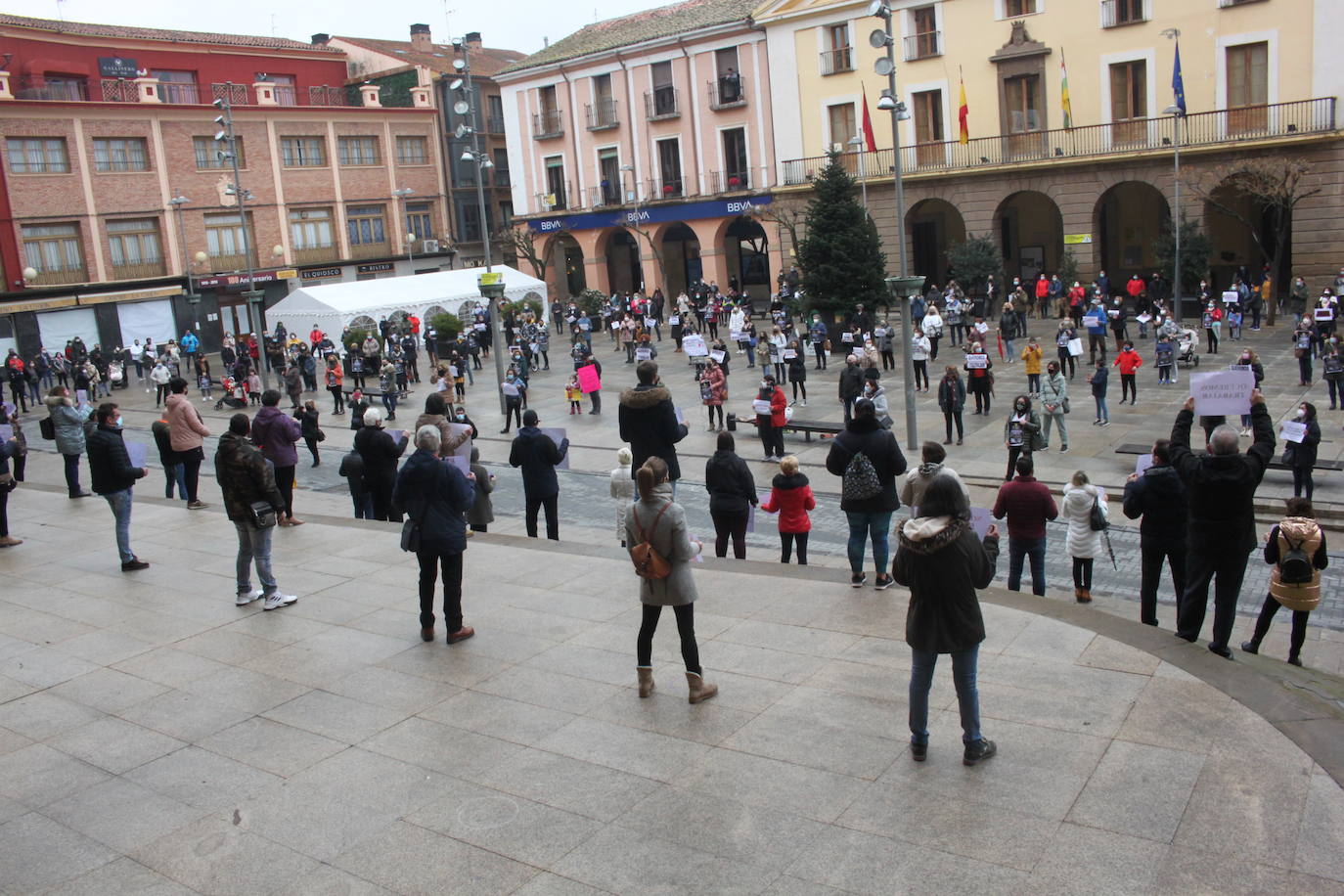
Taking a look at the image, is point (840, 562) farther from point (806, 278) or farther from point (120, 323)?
point (120, 323)

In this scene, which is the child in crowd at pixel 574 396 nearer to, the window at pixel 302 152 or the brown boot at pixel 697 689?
the brown boot at pixel 697 689

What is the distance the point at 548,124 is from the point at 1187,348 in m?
32.0

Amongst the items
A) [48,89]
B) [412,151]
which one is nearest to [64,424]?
[48,89]

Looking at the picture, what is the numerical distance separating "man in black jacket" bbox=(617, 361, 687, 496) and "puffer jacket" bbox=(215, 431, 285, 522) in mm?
3209

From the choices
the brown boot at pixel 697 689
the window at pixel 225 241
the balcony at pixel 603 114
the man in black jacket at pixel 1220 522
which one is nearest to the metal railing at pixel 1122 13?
the balcony at pixel 603 114

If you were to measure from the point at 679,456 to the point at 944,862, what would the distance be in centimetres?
1508

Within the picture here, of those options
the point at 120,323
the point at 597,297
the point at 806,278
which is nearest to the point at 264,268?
the point at 120,323

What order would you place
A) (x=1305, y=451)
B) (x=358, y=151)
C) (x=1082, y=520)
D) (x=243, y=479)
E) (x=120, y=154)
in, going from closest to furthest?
(x=243, y=479), (x=1082, y=520), (x=1305, y=451), (x=120, y=154), (x=358, y=151)

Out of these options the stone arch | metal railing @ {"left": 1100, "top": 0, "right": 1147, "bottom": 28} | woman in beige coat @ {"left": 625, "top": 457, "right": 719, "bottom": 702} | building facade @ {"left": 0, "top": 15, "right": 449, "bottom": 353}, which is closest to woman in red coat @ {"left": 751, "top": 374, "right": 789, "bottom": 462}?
woman in beige coat @ {"left": 625, "top": 457, "right": 719, "bottom": 702}

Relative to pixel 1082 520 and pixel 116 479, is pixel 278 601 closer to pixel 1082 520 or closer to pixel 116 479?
pixel 116 479

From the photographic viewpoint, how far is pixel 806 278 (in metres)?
31.1

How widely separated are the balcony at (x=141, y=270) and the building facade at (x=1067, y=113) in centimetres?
2546

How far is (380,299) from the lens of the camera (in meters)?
38.9

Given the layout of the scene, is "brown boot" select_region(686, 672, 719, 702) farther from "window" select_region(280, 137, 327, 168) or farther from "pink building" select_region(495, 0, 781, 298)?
"window" select_region(280, 137, 327, 168)
